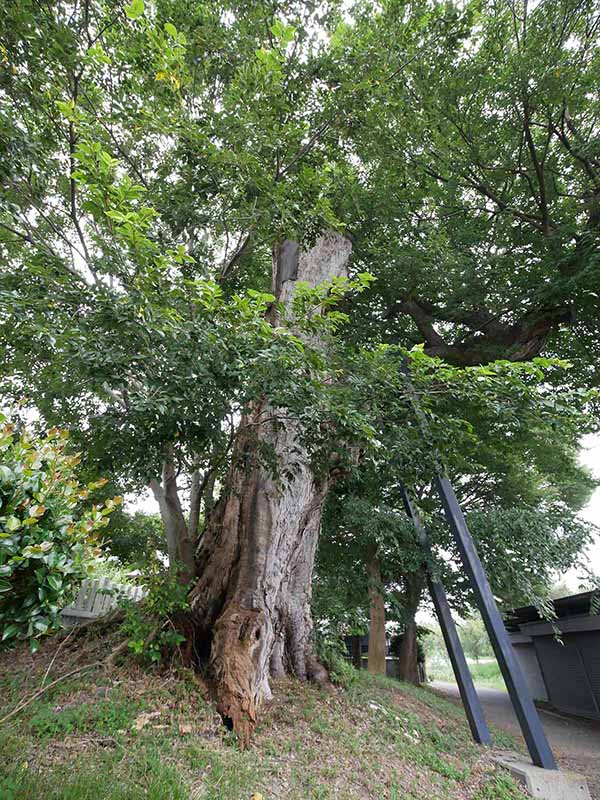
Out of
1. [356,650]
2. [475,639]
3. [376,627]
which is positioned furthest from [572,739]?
[475,639]

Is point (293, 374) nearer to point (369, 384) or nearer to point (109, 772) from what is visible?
point (369, 384)

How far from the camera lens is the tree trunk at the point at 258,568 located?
336cm

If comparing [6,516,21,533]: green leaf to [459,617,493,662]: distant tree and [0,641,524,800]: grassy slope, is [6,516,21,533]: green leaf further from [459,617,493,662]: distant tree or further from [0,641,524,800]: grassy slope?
[459,617,493,662]: distant tree

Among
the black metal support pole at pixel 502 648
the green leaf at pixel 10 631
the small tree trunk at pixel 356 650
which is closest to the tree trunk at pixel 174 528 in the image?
the black metal support pole at pixel 502 648

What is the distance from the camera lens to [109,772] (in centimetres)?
227

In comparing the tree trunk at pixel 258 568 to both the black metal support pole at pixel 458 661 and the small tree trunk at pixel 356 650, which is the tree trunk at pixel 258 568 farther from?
the small tree trunk at pixel 356 650

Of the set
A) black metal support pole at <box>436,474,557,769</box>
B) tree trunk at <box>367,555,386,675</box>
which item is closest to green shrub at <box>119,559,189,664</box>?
black metal support pole at <box>436,474,557,769</box>

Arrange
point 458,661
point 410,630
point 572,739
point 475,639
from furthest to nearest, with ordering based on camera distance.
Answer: point 475,639
point 410,630
point 572,739
point 458,661

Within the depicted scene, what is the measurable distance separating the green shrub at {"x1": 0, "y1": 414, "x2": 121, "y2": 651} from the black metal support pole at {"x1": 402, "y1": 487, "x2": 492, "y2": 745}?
5.40m

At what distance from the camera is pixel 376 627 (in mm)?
9633

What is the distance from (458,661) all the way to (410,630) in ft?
21.4

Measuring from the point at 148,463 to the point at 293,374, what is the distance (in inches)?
45.5

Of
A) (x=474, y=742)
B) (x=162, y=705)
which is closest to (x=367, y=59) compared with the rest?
(x=162, y=705)

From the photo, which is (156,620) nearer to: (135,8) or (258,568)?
(258,568)
